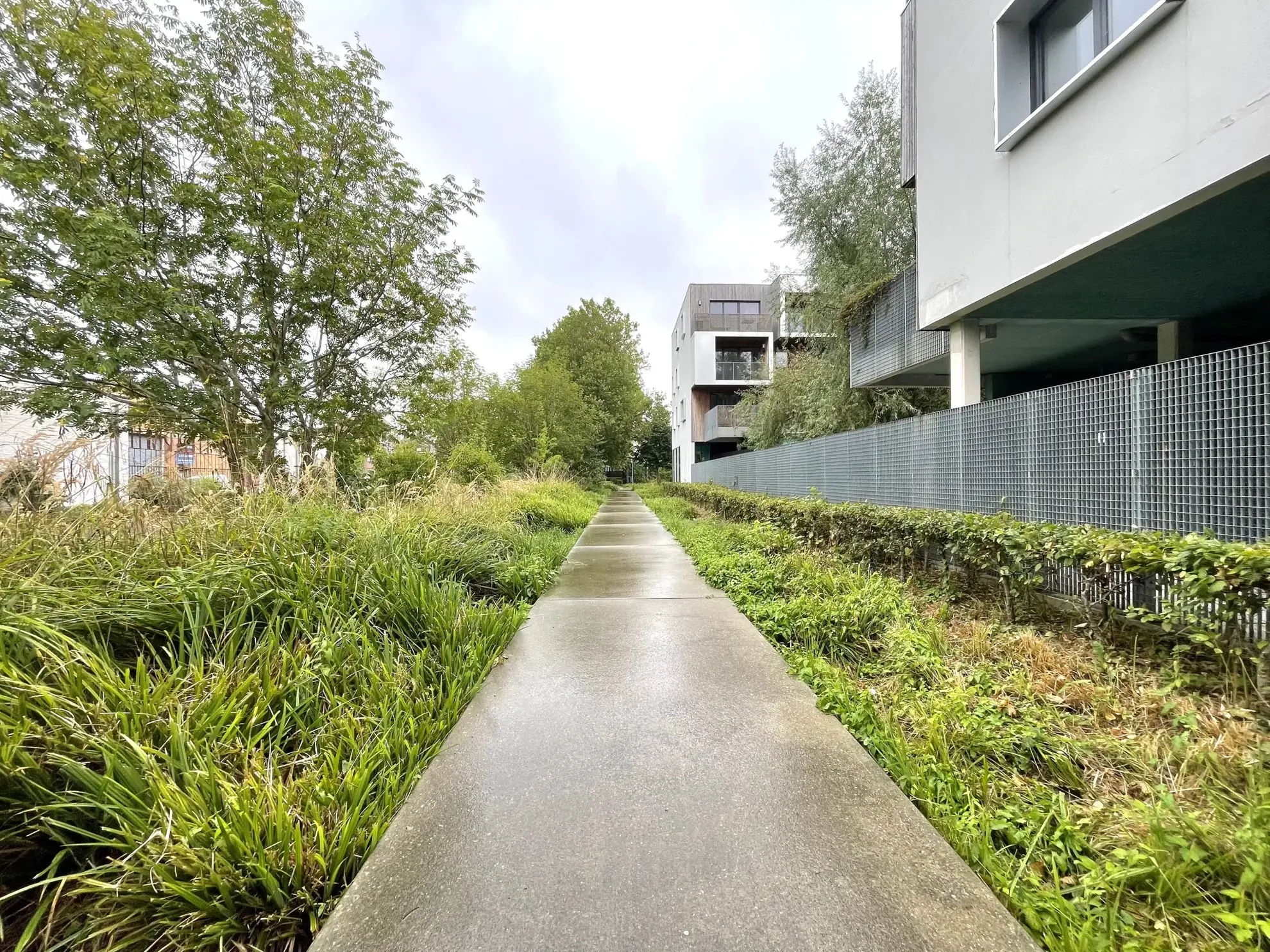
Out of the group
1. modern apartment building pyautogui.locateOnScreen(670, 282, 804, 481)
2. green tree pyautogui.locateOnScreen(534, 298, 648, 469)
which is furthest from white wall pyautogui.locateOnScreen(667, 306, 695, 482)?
green tree pyautogui.locateOnScreen(534, 298, 648, 469)

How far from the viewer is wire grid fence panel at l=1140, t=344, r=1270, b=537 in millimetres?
2752

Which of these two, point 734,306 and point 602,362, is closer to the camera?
point 734,306

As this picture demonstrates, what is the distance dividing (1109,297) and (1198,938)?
253 inches

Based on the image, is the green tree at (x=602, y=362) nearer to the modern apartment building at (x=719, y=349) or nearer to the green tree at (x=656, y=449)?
the modern apartment building at (x=719, y=349)

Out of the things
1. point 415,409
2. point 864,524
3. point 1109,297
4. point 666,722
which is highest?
point 1109,297

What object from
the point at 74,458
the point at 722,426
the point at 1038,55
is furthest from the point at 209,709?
the point at 722,426

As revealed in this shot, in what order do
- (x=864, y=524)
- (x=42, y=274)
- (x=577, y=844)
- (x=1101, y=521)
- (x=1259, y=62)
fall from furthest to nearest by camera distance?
1. (x=42, y=274)
2. (x=864, y=524)
3. (x=1101, y=521)
4. (x=1259, y=62)
5. (x=577, y=844)

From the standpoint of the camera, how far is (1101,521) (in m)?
3.63

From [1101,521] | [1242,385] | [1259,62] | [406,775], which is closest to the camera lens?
[406,775]

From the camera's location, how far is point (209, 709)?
1.99 metres

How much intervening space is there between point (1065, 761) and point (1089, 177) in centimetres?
470

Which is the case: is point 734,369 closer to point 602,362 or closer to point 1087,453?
point 602,362

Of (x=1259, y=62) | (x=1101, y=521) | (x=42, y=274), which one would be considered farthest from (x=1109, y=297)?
(x=42, y=274)

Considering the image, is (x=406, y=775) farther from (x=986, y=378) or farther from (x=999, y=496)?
(x=986, y=378)
